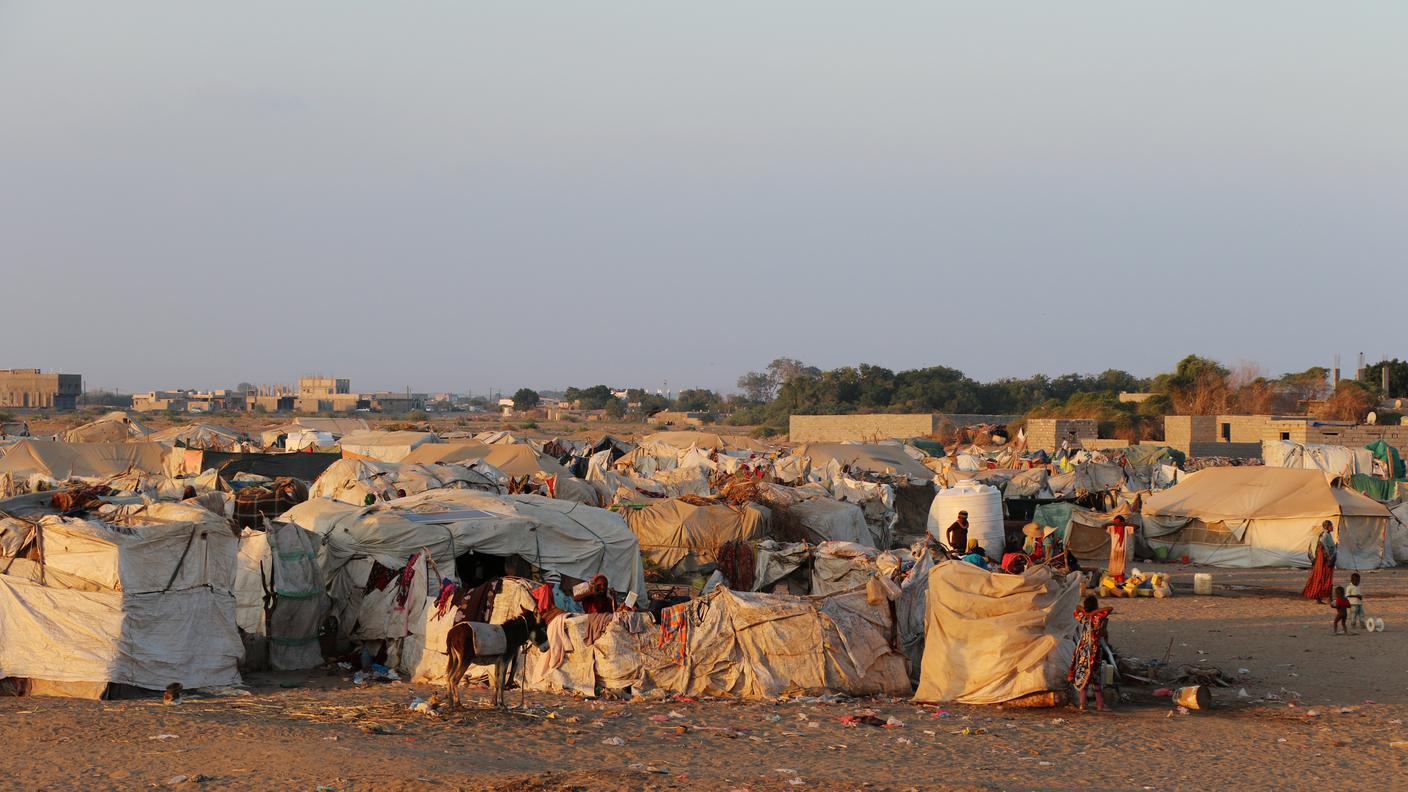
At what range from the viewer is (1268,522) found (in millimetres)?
25438

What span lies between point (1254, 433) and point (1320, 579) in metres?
35.0

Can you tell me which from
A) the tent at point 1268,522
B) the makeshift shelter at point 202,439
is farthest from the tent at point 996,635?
the makeshift shelter at point 202,439

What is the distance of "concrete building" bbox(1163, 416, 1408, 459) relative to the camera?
47000 millimetres

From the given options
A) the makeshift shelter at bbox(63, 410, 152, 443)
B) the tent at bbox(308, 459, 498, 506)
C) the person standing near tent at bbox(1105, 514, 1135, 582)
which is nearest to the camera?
the person standing near tent at bbox(1105, 514, 1135, 582)

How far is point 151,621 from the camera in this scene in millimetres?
11750

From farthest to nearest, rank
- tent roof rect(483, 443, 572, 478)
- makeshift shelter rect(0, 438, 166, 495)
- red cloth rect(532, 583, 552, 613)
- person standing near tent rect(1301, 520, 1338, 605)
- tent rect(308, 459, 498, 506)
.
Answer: tent roof rect(483, 443, 572, 478) < makeshift shelter rect(0, 438, 166, 495) < tent rect(308, 459, 498, 506) < person standing near tent rect(1301, 520, 1338, 605) < red cloth rect(532, 583, 552, 613)

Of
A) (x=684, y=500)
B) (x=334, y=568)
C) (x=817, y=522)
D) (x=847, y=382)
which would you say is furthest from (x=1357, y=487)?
(x=847, y=382)

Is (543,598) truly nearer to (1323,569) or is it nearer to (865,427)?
(1323,569)

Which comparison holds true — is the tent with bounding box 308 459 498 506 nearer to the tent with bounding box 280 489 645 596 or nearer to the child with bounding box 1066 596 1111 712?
the tent with bounding box 280 489 645 596

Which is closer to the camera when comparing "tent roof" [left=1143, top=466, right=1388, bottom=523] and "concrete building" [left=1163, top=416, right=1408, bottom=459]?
"tent roof" [left=1143, top=466, right=1388, bottom=523]

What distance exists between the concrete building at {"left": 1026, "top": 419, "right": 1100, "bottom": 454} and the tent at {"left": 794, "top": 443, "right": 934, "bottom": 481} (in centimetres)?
1560

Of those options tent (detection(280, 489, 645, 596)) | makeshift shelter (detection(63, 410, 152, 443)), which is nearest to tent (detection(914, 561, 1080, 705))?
tent (detection(280, 489, 645, 596))

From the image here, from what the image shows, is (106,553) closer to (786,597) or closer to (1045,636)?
(786,597)

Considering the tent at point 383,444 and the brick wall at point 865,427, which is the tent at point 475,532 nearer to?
the tent at point 383,444
